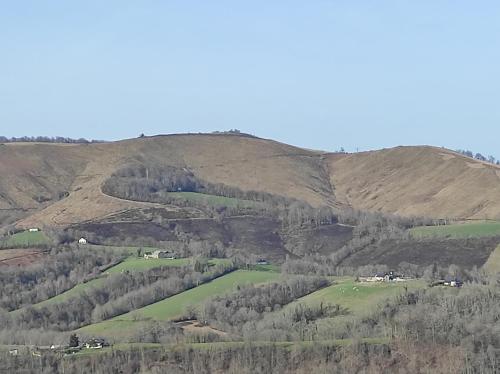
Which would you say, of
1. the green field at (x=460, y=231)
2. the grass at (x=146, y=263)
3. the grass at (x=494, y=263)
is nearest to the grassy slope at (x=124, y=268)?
the grass at (x=146, y=263)

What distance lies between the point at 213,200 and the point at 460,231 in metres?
42.1

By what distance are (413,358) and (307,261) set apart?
163 ft

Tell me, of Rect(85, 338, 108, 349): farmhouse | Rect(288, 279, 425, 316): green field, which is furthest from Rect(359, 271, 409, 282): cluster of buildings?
Rect(85, 338, 108, 349): farmhouse

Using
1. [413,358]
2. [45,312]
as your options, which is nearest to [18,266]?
[45,312]

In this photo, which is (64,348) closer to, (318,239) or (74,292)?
(74,292)

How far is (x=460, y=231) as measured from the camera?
494 ft

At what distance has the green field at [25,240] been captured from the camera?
470ft

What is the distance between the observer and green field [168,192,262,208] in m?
180

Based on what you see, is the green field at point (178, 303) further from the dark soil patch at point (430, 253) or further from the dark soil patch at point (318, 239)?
the dark soil patch at point (318, 239)

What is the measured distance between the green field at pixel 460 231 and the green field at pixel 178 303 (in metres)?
28.3

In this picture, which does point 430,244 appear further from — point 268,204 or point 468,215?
point 268,204

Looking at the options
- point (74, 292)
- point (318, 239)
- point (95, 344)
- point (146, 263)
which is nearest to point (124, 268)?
point (146, 263)

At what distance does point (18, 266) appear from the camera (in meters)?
133

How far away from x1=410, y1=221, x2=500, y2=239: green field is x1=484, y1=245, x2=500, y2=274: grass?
22.2ft
